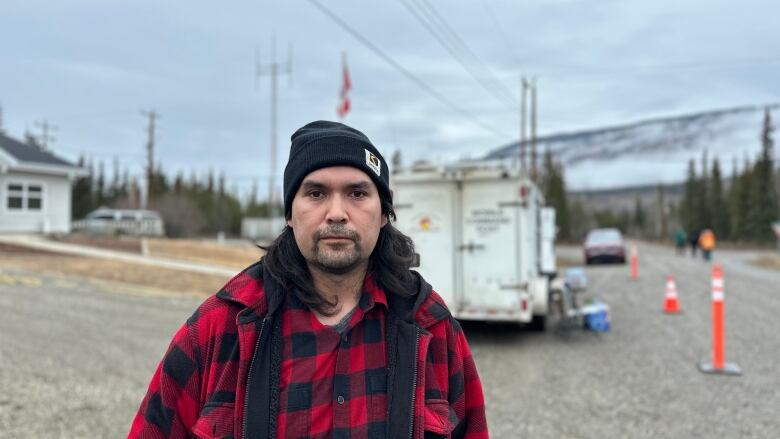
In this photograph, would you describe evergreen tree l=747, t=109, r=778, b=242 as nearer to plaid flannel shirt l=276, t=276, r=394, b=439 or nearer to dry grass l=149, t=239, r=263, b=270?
dry grass l=149, t=239, r=263, b=270

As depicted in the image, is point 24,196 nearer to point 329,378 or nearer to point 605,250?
point 605,250

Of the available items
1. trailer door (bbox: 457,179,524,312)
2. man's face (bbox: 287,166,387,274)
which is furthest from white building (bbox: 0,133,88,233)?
man's face (bbox: 287,166,387,274)

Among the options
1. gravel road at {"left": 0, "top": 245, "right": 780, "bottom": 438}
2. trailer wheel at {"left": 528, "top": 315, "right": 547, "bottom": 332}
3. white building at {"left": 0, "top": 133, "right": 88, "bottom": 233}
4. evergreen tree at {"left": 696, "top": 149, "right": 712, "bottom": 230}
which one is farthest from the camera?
evergreen tree at {"left": 696, "top": 149, "right": 712, "bottom": 230}

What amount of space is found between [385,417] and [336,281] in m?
0.46

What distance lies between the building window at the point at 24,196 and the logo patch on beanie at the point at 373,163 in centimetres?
2929

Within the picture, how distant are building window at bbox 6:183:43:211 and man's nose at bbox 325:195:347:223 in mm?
29314

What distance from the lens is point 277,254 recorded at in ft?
6.73

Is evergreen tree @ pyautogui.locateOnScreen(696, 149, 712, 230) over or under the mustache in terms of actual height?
over

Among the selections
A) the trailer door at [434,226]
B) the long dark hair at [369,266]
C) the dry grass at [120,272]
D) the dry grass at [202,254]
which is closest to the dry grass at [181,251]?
the dry grass at [202,254]

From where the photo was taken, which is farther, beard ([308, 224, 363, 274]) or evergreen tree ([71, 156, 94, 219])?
evergreen tree ([71, 156, 94, 219])

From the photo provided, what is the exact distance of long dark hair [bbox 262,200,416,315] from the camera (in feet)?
6.40

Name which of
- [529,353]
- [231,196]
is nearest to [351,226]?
[529,353]

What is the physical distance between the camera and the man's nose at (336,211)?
1885 mm

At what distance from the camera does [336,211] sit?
6.19 ft
